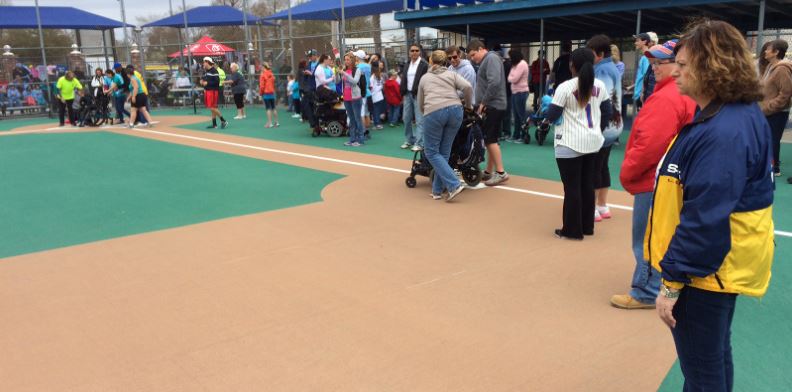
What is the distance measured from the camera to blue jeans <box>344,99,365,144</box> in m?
12.2

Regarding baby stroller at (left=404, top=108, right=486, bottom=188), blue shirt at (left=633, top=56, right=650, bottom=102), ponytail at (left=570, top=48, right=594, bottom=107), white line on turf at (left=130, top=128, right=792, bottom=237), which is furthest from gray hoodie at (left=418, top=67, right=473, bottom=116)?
blue shirt at (left=633, top=56, right=650, bottom=102)

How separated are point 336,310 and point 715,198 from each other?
9.21 feet

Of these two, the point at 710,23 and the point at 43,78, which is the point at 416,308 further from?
the point at 43,78

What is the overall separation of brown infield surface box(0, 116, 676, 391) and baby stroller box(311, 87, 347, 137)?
24.2ft

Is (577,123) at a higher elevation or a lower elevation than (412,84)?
lower

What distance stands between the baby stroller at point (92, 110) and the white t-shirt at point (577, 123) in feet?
52.3

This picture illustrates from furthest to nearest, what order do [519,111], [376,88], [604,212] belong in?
1. [376,88]
2. [519,111]
3. [604,212]

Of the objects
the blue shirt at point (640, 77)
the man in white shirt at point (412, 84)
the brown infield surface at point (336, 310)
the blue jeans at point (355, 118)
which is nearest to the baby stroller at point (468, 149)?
the brown infield surface at point (336, 310)

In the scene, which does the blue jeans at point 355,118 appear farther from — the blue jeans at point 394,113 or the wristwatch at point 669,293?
the wristwatch at point 669,293

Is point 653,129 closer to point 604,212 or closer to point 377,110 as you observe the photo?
point 604,212

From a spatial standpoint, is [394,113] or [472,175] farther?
[394,113]

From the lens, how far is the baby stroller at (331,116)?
1387 cm

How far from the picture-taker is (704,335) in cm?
225

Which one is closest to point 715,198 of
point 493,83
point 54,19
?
point 493,83
